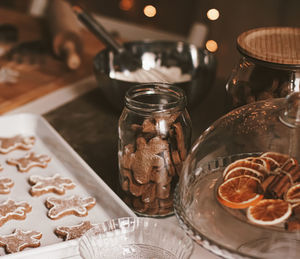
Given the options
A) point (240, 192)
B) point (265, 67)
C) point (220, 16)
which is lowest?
point (220, 16)

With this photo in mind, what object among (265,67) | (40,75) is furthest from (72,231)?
(40,75)

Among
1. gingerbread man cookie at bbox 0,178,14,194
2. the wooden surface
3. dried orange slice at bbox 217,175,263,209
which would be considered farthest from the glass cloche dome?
the wooden surface

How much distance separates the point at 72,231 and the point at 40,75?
0.83 metres

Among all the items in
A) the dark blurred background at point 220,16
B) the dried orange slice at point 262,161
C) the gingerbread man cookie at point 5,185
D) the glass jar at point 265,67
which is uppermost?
the glass jar at point 265,67

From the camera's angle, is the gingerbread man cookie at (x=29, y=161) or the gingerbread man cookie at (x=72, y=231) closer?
the gingerbread man cookie at (x=72, y=231)

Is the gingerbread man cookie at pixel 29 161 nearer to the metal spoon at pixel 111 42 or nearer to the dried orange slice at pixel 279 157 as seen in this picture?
the metal spoon at pixel 111 42

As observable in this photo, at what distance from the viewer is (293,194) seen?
753mm

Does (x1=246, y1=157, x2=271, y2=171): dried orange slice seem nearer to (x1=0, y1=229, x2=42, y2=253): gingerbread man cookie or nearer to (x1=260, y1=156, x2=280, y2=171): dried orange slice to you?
(x1=260, y1=156, x2=280, y2=171): dried orange slice

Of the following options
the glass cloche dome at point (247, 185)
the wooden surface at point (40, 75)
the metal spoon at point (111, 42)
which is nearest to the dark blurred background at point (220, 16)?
the wooden surface at point (40, 75)

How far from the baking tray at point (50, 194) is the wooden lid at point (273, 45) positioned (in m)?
0.38

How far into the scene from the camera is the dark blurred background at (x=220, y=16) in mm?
2161

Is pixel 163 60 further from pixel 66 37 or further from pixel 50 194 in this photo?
pixel 50 194

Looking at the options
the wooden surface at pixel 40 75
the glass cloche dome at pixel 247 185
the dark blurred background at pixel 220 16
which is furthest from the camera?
the dark blurred background at pixel 220 16

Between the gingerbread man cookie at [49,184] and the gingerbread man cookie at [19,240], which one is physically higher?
the gingerbread man cookie at [19,240]
